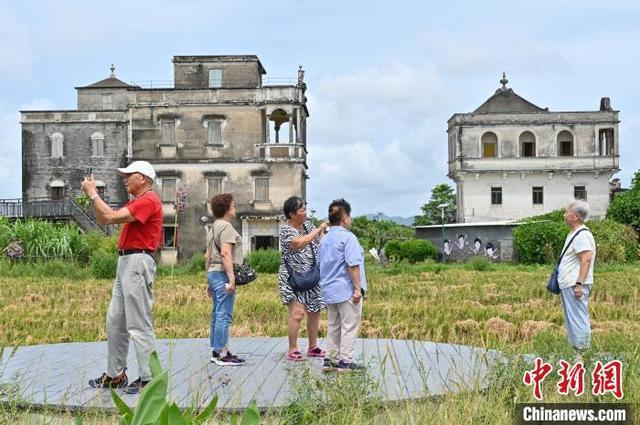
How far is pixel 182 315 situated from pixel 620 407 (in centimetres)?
1091

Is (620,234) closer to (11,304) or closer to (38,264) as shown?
(38,264)

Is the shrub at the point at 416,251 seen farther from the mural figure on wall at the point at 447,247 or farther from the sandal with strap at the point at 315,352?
the sandal with strap at the point at 315,352

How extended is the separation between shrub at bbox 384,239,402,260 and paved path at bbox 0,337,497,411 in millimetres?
31454

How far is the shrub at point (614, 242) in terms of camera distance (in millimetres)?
38031

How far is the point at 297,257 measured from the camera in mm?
9477

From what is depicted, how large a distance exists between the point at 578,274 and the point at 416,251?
33745 millimetres

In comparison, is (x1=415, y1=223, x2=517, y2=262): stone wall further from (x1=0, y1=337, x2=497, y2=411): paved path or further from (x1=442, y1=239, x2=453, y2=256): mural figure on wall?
(x1=0, y1=337, x2=497, y2=411): paved path

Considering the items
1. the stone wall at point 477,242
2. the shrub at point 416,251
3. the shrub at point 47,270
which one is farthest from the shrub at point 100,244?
the stone wall at point 477,242

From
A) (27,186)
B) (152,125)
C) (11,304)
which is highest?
(152,125)

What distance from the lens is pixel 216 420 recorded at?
671 centimetres

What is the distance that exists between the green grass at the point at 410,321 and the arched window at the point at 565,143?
2345 cm

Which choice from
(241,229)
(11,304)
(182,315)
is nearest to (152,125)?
(241,229)

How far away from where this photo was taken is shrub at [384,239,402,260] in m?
43.0

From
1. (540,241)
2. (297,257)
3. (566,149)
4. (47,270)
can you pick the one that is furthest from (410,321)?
(566,149)
